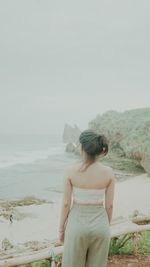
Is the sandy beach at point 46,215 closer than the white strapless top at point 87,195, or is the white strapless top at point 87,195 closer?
the white strapless top at point 87,195

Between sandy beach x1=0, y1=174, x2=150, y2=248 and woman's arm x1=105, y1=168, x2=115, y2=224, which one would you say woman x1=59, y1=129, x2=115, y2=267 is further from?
sandy beach x1=0, y1=174, x2=150, y2=248

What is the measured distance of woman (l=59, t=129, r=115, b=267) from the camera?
3.36 m

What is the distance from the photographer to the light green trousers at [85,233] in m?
3.37

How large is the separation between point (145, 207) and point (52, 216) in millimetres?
5146

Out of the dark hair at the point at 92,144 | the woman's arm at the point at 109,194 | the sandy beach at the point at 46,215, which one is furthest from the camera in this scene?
the sandy beach at the point at 46,215

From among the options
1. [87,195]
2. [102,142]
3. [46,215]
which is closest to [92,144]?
[102,142]

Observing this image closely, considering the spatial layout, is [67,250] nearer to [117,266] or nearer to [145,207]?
[117,266]

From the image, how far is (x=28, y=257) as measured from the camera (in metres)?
4.80

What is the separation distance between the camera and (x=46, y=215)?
17.9 metres

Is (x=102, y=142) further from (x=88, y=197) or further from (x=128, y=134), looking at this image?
(x=128, y=134)

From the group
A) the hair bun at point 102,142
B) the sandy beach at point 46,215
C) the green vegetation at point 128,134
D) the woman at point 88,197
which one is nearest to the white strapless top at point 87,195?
the woman at point 88,197

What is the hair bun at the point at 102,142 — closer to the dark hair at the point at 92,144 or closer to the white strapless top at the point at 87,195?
the dark hair at the point at 92,144

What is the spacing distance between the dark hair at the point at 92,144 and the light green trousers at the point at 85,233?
0.41m

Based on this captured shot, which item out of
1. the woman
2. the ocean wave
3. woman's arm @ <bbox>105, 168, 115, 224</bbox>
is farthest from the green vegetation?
the woman
